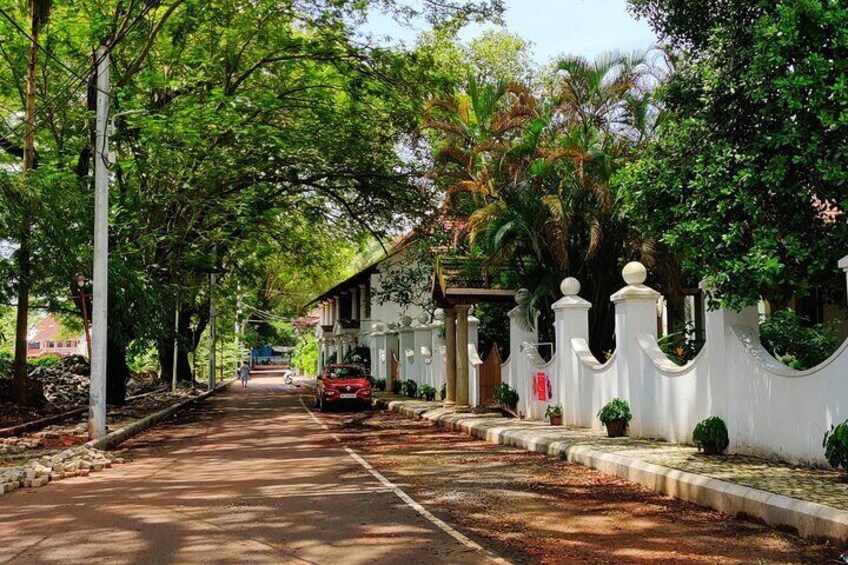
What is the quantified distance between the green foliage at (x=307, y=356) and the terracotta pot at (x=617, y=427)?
60.8 meters

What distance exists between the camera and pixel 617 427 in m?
13.9

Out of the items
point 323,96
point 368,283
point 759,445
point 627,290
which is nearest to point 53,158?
point 323,96

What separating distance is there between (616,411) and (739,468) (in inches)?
169

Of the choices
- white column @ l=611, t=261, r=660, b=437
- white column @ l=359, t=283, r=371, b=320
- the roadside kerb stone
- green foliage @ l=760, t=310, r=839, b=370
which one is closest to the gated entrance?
white column @ l=611, t=261, r=660, b=437

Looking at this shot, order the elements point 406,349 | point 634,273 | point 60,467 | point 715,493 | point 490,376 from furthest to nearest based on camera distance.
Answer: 1. point 406,349
2. point 490,376
3. point 634,273
4. point 60,467
5. point 715,493

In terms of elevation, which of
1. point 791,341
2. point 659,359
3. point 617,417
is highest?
point 791,341

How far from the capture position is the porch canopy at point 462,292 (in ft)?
68.2

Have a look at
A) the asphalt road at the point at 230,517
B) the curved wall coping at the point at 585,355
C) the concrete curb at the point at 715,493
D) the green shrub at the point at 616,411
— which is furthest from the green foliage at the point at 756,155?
the curved wall coping at the point at 585,355

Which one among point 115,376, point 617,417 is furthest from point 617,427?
point 115,376

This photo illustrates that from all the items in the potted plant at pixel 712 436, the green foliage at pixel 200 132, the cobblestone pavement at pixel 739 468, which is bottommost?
the cobblestone pavement at pixel 739 468

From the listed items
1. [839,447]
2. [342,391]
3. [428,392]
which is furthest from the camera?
[428,392]

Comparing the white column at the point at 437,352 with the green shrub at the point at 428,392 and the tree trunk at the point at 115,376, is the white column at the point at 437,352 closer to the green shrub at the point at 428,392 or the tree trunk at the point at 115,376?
the green shrub at the point at 428,392

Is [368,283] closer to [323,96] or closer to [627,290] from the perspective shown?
[323,96]

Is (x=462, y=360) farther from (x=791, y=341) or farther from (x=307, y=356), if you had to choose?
(x=307, y=356)
